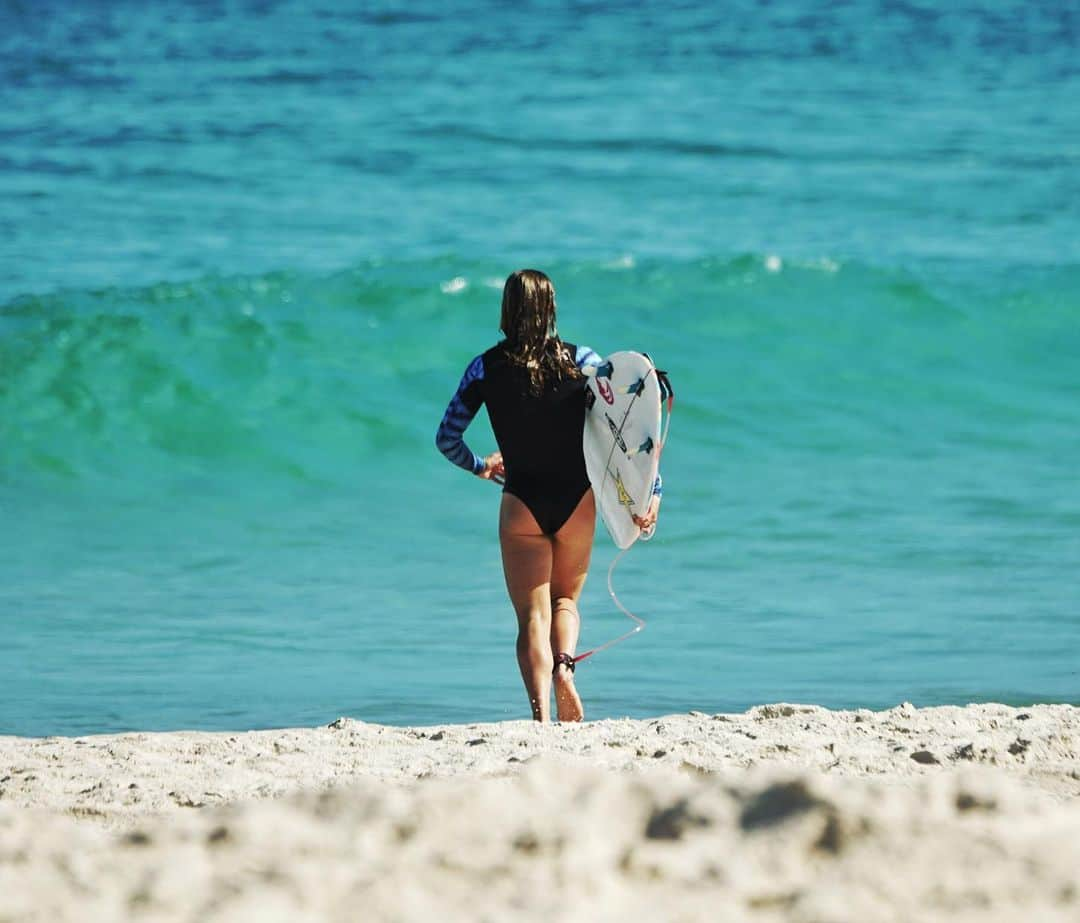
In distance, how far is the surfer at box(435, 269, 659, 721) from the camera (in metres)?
5.16

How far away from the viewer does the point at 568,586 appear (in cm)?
543

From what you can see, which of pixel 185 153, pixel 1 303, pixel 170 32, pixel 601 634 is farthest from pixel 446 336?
pixel 170 32

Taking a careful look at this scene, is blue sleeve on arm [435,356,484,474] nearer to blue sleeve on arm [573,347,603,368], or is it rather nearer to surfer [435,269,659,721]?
surfer [435,269,659,721]

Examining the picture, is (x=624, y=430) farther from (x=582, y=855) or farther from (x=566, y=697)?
(x=582, y=855)

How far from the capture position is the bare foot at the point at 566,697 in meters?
5.40

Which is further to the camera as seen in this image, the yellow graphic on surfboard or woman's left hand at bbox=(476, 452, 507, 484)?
woman's left hand at bbox=(476, 452, 507, 484)

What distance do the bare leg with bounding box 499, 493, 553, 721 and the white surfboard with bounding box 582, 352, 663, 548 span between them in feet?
0.84

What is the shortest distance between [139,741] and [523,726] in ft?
4.02

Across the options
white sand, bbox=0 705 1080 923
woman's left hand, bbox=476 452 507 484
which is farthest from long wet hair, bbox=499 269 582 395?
white sand, bbox=0 705 1080 923

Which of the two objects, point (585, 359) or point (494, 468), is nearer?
point (585, 359)

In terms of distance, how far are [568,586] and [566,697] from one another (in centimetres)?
36

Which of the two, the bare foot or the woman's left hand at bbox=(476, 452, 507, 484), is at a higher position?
the woman's left hand at bbox=(476, 452, 507, 484)

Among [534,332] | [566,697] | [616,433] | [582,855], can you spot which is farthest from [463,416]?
[582,855]

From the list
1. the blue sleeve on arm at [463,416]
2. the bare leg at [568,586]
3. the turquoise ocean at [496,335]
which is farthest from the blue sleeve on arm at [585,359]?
the turquoise ocean at [496,335]
